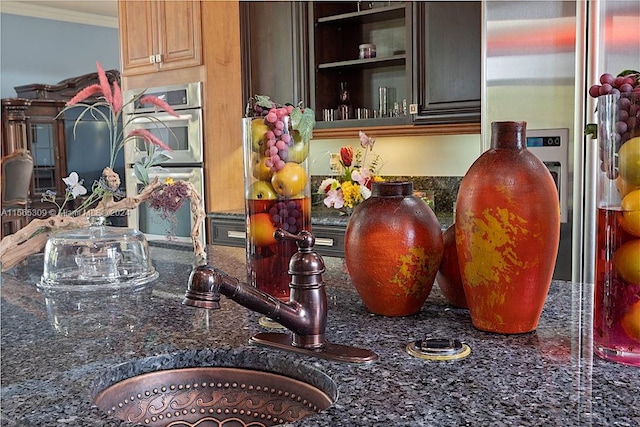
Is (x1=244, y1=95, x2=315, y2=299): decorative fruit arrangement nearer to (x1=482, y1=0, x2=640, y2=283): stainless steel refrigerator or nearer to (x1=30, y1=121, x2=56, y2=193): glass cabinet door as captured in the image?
(x1=482, y1=0, x2=640, y2=283): stainless steel refrigerator

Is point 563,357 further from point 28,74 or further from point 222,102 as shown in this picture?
point 28,74

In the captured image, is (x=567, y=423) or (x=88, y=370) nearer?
(x=567, y=423)

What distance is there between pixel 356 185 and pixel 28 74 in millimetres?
4886

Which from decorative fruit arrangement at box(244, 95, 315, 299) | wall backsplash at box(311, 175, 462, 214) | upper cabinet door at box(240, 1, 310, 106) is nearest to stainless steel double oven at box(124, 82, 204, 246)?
upper cabinet door at box(240, 1, 310, 106)

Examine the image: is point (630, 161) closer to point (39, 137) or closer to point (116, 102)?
point (116, 102)

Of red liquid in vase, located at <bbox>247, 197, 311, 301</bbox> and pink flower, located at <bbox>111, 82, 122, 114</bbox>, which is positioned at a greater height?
pink flower, located at <bbox>111, 82, 122, 114</bbox>

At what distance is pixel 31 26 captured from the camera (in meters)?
6.42

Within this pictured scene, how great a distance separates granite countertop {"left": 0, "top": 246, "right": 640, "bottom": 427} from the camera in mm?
682

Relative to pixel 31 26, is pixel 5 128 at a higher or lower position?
lower

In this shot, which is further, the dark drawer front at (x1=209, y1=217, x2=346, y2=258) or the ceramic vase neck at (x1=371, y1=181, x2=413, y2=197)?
the dark drawer front at (x1=209, y1=217, x2=346, y2=258)

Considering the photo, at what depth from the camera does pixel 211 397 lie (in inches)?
36.6

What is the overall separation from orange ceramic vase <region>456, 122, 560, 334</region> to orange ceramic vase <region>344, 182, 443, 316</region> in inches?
3.1

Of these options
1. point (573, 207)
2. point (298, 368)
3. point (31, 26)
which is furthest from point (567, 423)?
Answer: point (31, 26)

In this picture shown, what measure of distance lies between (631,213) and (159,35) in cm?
352
